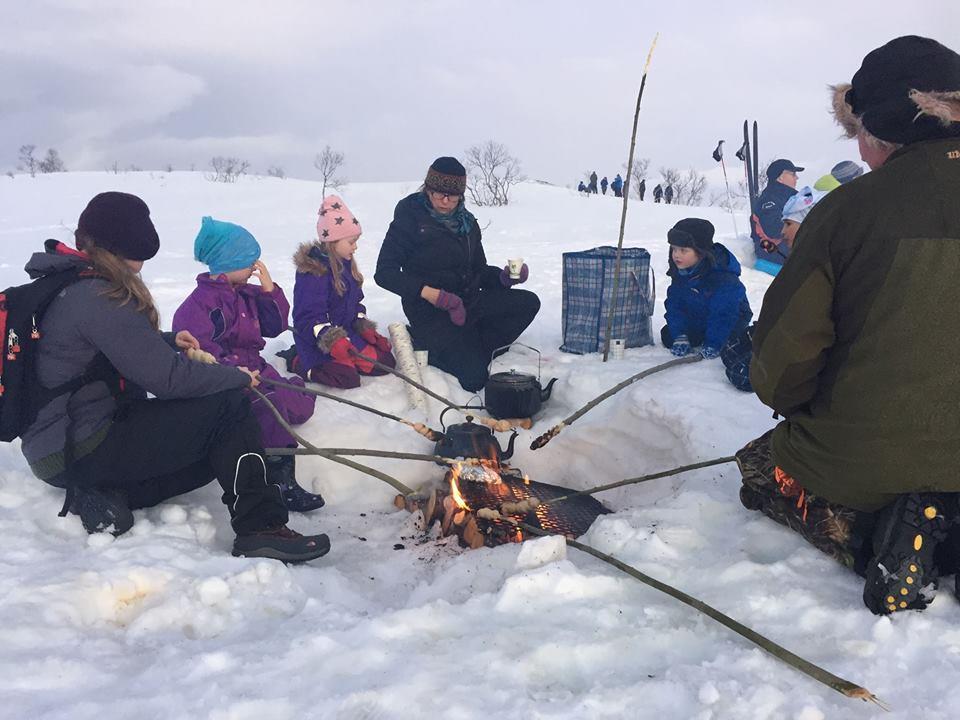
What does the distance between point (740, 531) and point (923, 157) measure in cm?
150

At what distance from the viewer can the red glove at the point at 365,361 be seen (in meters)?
4.74

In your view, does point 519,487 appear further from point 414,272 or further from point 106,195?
point 106,195

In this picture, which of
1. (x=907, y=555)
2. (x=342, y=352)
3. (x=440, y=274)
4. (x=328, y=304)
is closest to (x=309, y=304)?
(x=328, y=304)

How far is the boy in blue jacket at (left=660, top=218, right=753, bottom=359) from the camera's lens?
499cm

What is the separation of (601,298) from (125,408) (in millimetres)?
3791

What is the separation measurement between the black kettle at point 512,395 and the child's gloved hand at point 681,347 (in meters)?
1.29

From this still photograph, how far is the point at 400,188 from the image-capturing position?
26.3 metres

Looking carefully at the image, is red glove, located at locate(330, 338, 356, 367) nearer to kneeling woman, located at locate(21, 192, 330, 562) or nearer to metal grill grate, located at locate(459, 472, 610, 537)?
metal grill grate, located at locate(459, 472, 610, 537)

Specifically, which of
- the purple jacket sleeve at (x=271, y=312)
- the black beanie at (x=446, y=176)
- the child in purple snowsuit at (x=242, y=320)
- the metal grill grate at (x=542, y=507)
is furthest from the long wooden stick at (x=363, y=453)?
the black beanie at (x=446, y=176)

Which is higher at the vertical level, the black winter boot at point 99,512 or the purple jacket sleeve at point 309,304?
the purple jacket sleeve at point 309,304

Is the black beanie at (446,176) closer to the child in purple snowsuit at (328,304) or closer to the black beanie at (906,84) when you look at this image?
the child in purple snowsuit at (328,304)

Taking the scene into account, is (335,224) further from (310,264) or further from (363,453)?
(363,453)

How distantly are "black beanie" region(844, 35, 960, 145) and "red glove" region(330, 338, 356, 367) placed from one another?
3363 mm

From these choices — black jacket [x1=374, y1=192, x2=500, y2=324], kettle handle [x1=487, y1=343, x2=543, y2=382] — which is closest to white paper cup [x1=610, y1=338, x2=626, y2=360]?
kettle handle [x1=487, y1=343, x2=543, y2=382]
